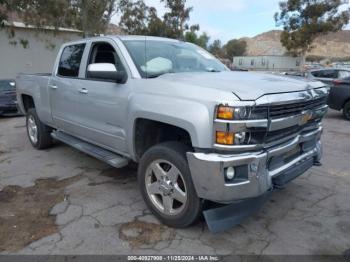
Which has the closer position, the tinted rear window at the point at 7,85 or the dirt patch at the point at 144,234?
the dirt patch at the point at 144,234

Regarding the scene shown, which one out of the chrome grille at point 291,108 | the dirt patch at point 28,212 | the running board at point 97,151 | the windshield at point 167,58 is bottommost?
the dirt patch at point 28,212

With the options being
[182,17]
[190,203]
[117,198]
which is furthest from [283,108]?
[182,17]

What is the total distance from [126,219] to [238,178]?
146 centimetres

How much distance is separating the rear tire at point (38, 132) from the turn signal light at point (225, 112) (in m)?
4.63

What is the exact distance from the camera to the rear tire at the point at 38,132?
6652mm

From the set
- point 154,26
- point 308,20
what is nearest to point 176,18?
point 154,26

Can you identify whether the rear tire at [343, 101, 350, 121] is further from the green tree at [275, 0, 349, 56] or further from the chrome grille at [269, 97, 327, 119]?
the green tree at [275, 0, 349, 56]

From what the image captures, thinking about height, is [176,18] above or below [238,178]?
above

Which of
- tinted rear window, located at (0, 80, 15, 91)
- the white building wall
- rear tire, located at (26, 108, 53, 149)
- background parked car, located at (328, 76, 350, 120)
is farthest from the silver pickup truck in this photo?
the white building wall

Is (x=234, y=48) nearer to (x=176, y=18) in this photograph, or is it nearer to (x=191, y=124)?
(x=176, y=18)

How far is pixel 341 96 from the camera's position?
10773 mm

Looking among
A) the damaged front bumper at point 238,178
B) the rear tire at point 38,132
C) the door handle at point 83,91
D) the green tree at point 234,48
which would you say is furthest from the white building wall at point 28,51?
the green tree at point 234,48

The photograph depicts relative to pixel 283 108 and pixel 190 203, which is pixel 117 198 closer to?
pixel 190 203

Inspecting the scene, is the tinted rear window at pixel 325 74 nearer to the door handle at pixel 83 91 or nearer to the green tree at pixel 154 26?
the door handle at pixel 83 91
